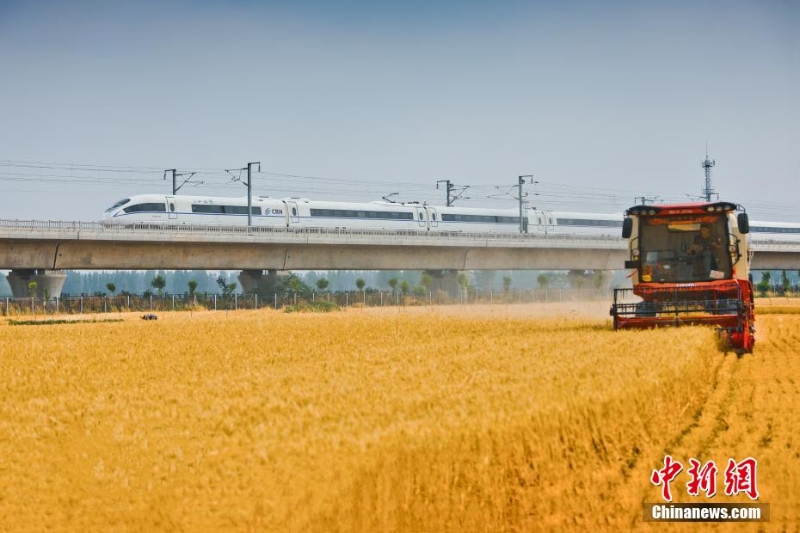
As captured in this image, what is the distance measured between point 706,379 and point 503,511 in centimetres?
844

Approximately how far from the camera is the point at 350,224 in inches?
2879

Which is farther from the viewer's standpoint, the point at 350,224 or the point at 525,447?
the point at 350,224

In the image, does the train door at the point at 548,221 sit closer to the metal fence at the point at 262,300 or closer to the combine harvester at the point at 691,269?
the metal fence at the point at 262,300

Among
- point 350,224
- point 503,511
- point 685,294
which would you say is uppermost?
point 350,224

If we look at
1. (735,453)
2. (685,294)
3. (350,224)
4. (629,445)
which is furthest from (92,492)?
(350,224)

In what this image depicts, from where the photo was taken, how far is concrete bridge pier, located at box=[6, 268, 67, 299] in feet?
183

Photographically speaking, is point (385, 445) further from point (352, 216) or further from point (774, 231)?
point (774, 231)

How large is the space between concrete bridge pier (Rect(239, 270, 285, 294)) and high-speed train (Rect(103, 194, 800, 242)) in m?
3.68

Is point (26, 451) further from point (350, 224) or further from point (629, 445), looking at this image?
point (350, 224)

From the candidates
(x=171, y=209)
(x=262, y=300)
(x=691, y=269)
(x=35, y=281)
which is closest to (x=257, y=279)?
(x=262, y=300)

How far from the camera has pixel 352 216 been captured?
→ 73.4 meters

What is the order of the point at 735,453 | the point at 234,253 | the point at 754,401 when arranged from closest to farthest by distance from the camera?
the point at 735,453 < the point at 754,401 < the point at 234,253

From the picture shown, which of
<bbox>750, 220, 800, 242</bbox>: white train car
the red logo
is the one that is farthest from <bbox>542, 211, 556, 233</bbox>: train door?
the red logo

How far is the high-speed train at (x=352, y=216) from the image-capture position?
63.4 m
